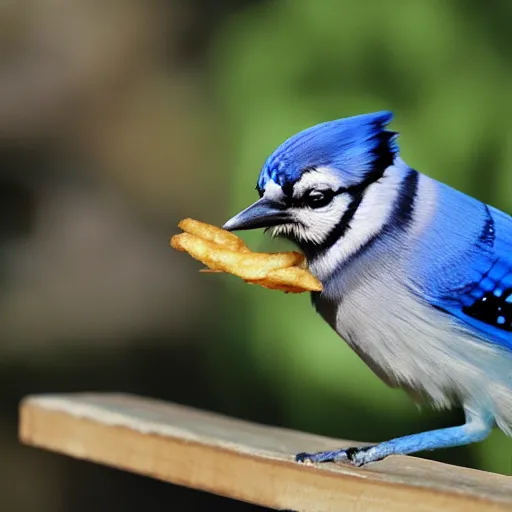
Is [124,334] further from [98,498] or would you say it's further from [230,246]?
[230,246]

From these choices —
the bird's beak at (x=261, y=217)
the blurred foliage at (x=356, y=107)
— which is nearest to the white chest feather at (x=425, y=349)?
the bird's beak at (x=261, y=217)

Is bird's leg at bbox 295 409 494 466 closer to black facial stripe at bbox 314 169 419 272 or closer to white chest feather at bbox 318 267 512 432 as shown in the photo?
white chest feather at bbox 318 267 512 432

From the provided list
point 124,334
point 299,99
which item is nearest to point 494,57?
point 299,99

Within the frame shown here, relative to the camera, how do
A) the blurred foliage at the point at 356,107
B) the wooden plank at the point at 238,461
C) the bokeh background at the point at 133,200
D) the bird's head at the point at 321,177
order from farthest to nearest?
the bokeh background at the point at 133,200
the blurred foliage at the point at 356,107
the bird's head at the point at 321,177
the wooden plank at the point at 238,461

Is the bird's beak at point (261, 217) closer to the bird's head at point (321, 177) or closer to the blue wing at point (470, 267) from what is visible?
the bird's head at point (321, 177)

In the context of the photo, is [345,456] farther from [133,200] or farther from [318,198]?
[133,200]

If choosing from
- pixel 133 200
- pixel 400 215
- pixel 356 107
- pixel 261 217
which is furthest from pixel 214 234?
pixel 133 200

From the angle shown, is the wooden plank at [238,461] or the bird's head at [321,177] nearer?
the wooden plank at [238,461]
